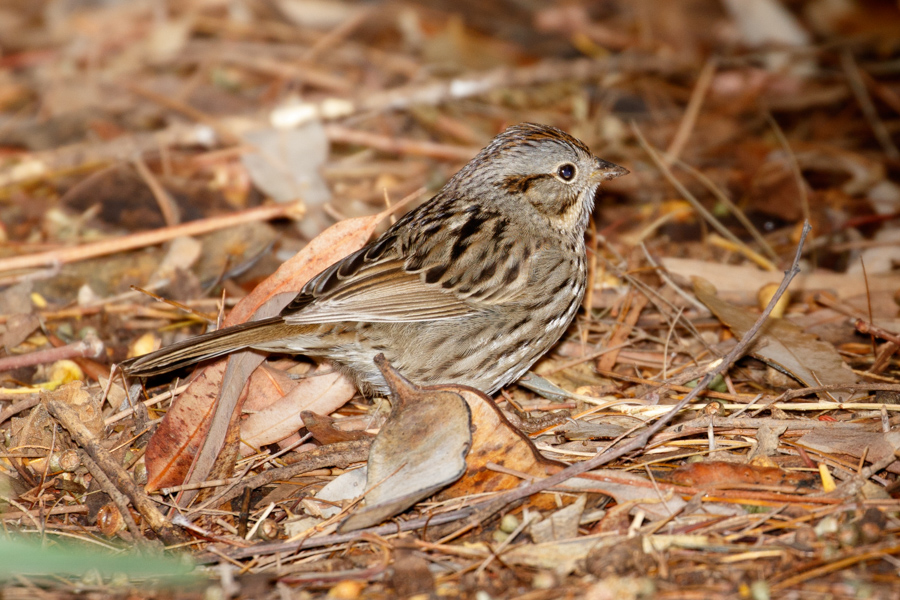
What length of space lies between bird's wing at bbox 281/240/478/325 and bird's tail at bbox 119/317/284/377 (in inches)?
4.0

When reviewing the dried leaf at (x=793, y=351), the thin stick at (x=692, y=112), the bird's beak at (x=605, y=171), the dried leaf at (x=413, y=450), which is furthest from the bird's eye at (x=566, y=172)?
the dried leaf at (x=413, y=450)

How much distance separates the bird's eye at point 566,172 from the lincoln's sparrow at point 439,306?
0.11m

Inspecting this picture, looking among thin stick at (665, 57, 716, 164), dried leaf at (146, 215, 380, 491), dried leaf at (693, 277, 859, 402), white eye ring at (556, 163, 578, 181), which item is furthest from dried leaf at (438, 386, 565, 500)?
thin stick at (665, 57, 716, 164)

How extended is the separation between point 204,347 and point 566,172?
1.78 m

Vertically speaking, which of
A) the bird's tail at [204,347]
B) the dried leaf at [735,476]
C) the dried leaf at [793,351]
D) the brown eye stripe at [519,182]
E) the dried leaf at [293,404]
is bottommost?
the dried leaf at [293,404]

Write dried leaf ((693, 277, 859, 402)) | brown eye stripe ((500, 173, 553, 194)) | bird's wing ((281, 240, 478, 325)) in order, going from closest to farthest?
1. bird's wing ((281, 240, 478, 325))
2. dried leaf ((693, 277, 859, 402))
3. brown eye stripe ((500, 173, 553, 194))

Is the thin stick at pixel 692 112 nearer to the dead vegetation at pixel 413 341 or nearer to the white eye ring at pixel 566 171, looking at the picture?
the dead vegetation at pixel 413 341

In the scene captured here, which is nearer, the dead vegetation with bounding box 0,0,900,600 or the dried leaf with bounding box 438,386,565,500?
the dead vegetation with bounding box 0,0,900,600

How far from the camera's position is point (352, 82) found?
606 cm

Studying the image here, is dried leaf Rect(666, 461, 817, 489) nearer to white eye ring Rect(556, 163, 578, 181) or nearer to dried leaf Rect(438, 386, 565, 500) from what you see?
dried leaf Rect(438, 386, 565, 500)

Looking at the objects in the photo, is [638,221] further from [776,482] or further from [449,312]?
[776,482]

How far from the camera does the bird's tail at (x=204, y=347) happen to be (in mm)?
3221

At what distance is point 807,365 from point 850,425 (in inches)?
17.1

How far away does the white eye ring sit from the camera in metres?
3.90
